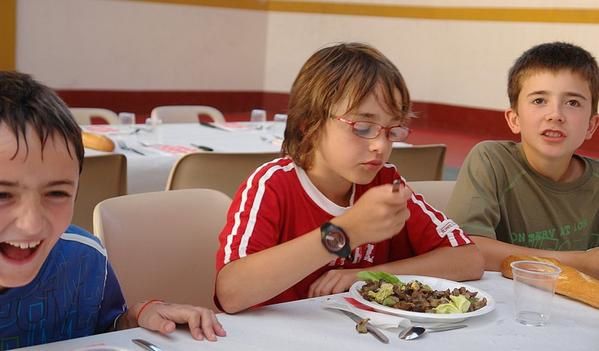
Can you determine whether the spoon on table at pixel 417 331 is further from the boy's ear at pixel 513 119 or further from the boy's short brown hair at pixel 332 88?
the boy's ear at pixel 513 119

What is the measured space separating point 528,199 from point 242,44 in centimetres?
A: 860

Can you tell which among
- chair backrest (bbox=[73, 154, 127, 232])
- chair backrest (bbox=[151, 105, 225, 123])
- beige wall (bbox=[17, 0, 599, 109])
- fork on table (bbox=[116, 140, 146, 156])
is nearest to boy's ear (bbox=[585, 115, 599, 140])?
chair backrest (bbox=[73, 154, 127, 232])

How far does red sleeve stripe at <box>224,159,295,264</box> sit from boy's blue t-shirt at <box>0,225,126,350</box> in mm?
278

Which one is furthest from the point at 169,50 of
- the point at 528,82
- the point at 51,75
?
the point at 528,82

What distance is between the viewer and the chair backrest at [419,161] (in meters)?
3.88

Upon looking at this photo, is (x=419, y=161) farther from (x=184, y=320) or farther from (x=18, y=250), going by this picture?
(x=18, y=250)

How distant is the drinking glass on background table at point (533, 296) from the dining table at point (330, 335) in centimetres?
2

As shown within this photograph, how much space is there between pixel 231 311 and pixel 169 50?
8.73 metres

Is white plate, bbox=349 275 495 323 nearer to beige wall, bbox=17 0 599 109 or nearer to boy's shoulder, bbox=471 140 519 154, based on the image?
boy's shoulder, bbox=471 140 519 154

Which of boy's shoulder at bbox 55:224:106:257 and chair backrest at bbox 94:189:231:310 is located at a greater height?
boy's shoulder at bbox 55:224:106:257

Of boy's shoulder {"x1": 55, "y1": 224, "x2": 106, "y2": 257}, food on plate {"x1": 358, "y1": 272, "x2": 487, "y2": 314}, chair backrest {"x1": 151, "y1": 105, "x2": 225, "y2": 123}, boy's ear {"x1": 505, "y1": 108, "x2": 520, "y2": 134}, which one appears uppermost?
boy's ear {"x1": 505, "y1": 108, "x2": 520, "y2": 134}

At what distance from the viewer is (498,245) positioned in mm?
2334

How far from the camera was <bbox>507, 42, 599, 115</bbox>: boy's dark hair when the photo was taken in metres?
2.63

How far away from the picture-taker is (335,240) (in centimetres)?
173
